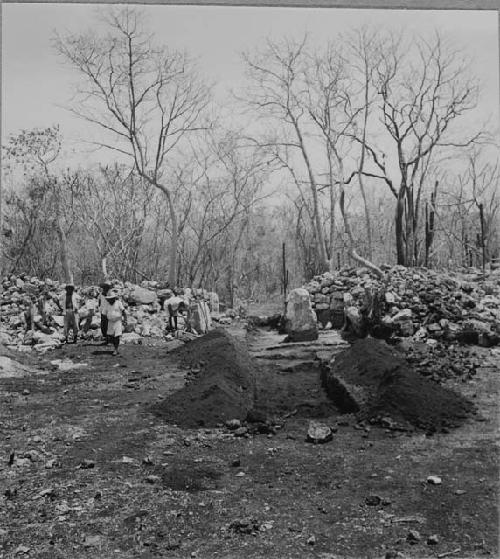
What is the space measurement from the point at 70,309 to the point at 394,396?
11.0ft

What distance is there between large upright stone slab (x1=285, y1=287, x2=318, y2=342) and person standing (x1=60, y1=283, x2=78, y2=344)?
12.3ft

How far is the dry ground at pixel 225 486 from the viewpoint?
114 inches

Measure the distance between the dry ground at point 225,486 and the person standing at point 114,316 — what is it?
5.21 ft

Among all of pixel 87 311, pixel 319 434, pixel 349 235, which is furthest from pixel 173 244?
pixel 319 434

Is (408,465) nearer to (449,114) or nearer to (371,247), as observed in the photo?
(449,114)

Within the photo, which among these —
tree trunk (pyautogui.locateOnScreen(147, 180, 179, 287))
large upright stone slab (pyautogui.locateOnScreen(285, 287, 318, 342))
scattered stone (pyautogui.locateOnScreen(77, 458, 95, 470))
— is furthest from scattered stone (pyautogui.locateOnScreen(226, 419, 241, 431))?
large upright stone slab (pyautogui.locateOnScreen(285, 287, 318, 342))

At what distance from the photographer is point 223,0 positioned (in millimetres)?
3660

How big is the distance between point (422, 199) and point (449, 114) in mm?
3408

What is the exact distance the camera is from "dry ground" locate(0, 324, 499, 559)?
9.52ft

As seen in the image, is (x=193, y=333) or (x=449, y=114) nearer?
(x=449, y=114)

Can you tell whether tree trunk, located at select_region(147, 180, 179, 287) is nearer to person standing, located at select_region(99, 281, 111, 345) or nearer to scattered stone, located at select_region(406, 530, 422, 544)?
person standing, located at select_region(99, 281, 111, 345)

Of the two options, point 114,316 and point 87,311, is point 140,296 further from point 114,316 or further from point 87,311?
point 87,311

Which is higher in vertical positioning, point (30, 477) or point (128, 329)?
point (128, 329)

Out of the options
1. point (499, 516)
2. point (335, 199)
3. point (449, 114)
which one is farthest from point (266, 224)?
point (499, 516)
